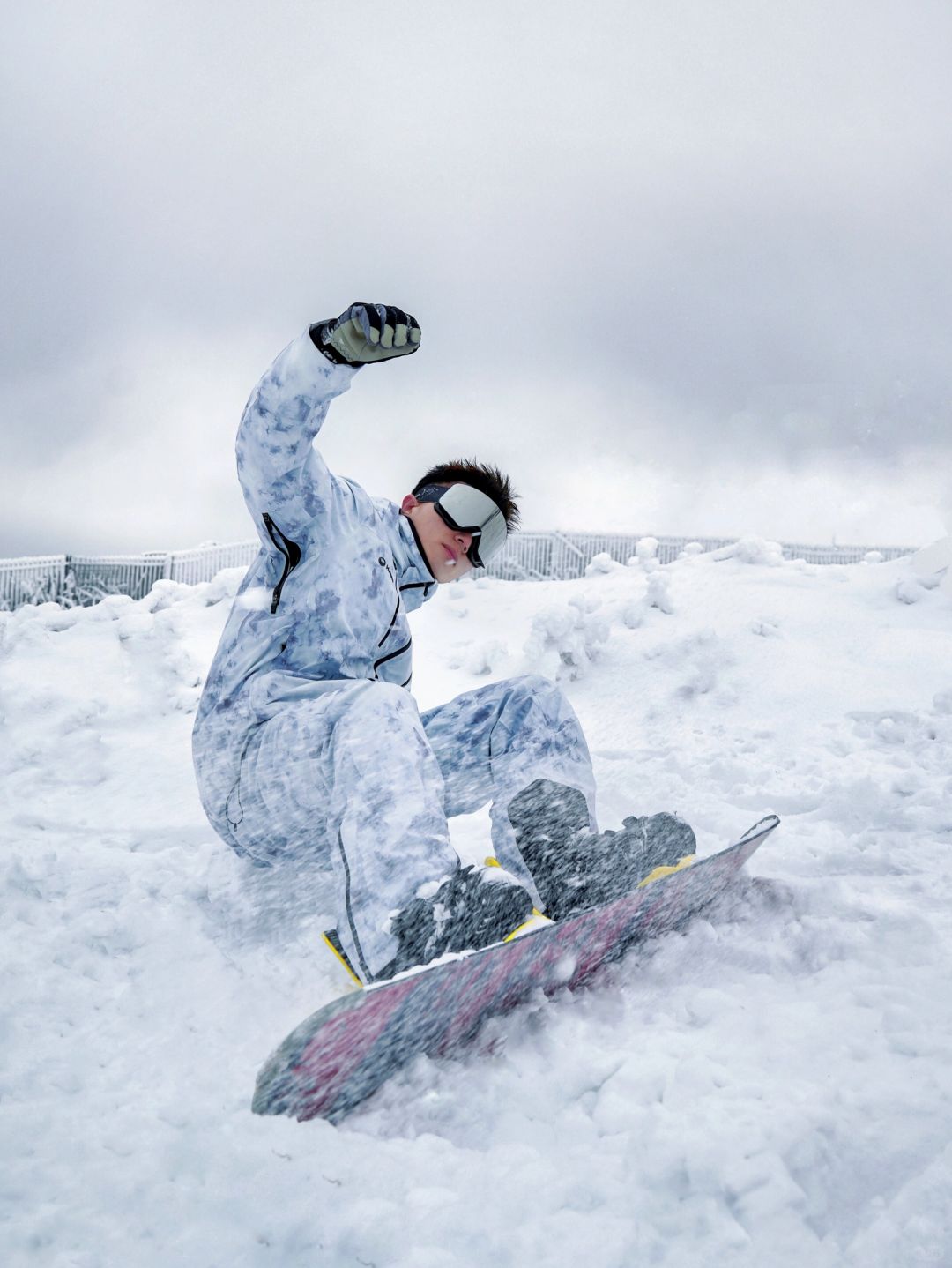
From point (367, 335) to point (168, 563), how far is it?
A: 358 inches

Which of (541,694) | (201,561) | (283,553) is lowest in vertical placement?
(201,561)

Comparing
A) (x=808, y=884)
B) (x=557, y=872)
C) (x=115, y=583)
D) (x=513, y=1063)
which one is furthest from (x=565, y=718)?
(x=115, y=583)

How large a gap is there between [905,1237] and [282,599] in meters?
1.59

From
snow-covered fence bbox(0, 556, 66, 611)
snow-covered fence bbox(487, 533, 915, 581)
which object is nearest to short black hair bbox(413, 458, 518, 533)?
snow-covered fence bbox(487, 533, 915, 581)

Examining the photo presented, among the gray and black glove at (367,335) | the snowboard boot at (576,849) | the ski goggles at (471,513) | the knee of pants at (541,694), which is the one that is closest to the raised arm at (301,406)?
the gray and black glove at (367,335)

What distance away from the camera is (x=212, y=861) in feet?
7.89

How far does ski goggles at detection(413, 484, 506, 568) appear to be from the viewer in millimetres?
2297

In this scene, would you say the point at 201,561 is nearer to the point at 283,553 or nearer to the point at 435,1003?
the point at 283,553

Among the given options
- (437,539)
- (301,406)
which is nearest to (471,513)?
(437,539)

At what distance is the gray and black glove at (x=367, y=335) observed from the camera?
1567 millimetres

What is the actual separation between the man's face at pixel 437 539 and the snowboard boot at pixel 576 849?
0.72 meters

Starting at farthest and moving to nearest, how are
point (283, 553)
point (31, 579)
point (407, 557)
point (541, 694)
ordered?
Answer: point (31, 579) → point (407, 557) → point (541, 694) → point (283, 553)

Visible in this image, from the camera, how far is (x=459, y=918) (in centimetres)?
139

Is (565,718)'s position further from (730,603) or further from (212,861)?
(730,603)
